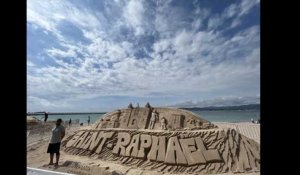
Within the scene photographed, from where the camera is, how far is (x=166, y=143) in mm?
13688

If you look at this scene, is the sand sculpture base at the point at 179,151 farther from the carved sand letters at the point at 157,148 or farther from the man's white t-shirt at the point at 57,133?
the man's white t-shirt at the point at 57,133

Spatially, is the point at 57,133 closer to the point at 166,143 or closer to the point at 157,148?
the point at 157,148

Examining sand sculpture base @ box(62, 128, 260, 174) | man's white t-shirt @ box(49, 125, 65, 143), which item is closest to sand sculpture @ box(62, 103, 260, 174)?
sand sculpture base @ box(62, 128, 260, 174)

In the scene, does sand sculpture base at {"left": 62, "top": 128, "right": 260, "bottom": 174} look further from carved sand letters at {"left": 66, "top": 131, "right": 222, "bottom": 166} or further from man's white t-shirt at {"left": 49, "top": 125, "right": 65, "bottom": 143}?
man's white t-shirt at {"left": 49, "top": 125, "right": 65, "bottom": 143}

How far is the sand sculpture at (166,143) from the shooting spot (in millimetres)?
12672

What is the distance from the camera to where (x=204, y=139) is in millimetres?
13547

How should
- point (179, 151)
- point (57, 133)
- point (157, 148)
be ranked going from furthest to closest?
1. point (157, 148)
2. point (179, 151)
3. point (57, 133)

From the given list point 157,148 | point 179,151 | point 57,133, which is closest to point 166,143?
point 157,148

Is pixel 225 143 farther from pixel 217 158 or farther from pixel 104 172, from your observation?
pixel 104 172

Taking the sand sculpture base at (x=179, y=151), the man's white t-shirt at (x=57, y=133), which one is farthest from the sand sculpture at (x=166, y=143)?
the man's white t-shirt at (x=57, y=133)
